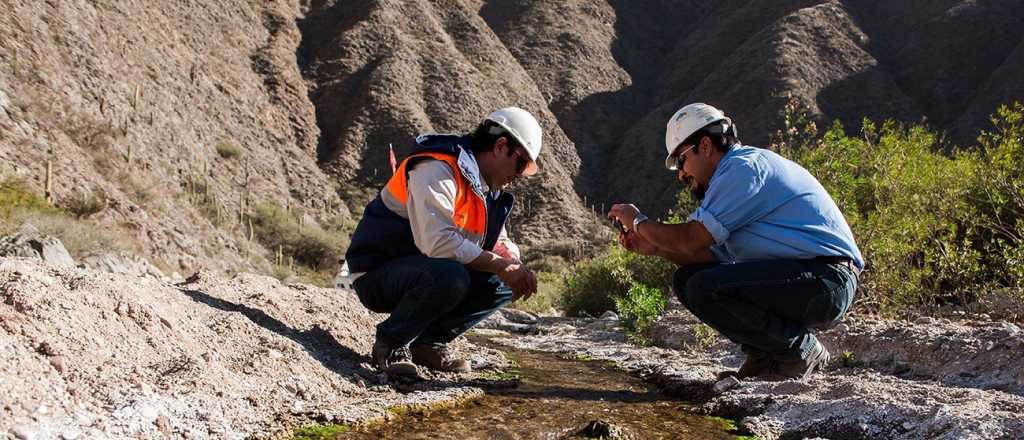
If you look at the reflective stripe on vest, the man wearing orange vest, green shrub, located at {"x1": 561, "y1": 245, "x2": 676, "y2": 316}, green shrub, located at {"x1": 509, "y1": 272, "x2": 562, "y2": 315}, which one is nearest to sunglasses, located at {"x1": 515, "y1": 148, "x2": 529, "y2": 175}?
the man wearing orange vest

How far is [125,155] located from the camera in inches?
858

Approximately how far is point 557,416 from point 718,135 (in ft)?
5.32

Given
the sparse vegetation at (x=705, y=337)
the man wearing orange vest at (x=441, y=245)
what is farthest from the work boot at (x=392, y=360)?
the sparse vegetation at (x=705, y=337)

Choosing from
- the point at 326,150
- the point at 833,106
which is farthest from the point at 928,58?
the point at 326,150

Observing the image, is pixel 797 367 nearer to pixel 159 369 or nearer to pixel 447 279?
pixel 447 279

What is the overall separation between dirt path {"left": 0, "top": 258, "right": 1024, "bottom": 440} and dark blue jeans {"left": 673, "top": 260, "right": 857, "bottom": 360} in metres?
0.24

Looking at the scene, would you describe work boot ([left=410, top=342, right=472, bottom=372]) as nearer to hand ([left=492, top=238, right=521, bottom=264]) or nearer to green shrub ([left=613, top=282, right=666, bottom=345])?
hand ([left=492, top=238, right=521, bottom=264])

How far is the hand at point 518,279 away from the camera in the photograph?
4027 mm

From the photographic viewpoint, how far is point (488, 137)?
4234mm

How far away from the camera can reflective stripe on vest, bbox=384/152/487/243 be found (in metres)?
3.88

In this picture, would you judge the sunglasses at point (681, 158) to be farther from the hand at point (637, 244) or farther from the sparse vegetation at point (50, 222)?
the sparse vegetation at point (50, 222)

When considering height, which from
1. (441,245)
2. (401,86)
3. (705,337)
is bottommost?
(401,86)

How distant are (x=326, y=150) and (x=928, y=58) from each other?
101 feet

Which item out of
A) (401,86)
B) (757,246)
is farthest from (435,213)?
(401,86)
